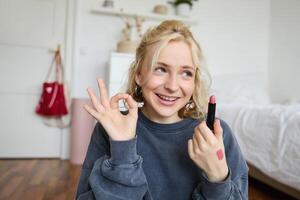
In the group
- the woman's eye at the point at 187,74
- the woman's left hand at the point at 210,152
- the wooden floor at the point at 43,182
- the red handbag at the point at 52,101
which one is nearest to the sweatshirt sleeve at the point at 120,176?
the woman's left hand at the point at 210,152

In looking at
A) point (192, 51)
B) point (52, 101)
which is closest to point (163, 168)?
point (192, 51)

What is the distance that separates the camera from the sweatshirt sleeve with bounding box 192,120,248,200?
56 centimetres

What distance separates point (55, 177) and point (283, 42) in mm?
2413

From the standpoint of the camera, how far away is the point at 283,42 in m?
2.86

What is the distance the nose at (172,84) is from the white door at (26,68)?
2.08m

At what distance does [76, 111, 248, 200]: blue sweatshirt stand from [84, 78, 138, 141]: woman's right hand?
3 centimetres

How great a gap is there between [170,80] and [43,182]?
1.45 m

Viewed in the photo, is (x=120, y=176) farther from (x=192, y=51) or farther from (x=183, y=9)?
(x=183, y=9)

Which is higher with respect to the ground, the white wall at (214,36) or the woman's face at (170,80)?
the white wall at (214,36)

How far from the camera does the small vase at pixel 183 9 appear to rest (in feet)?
8.77

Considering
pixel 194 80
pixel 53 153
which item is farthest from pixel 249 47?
pixel 194 80

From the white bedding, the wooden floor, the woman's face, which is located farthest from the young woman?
the wooden floor

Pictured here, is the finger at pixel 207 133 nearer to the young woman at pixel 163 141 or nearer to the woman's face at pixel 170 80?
the young woman at pixel 163 141

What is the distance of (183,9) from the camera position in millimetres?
2676
